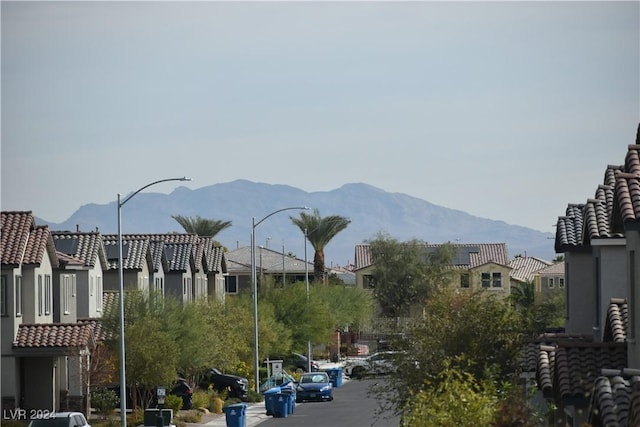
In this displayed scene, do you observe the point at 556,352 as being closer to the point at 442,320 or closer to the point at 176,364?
the point at 442,320

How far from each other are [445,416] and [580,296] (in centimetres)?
1001

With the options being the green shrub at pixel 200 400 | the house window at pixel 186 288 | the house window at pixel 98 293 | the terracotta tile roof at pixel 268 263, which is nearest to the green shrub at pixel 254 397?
the green shrub at pixel 200 400

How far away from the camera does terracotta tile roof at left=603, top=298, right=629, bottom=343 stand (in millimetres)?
21219

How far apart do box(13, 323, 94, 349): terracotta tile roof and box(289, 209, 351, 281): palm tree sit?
5469 centimetres

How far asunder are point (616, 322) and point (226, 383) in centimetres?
4013

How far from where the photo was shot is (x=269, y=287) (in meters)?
77.1

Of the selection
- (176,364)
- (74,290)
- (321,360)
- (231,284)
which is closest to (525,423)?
(176,364)

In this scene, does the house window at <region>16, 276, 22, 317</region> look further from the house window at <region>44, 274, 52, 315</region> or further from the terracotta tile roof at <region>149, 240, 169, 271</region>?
the terracotta tile roof at <region>149, 240, 169, 271</region>

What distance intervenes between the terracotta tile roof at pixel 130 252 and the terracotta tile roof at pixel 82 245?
4660 millimetres

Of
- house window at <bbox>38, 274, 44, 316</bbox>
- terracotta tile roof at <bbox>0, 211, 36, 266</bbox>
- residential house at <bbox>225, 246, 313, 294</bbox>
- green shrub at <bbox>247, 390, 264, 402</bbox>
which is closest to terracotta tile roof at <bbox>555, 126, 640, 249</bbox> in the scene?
terracotta tile roof at <bbox>0, 211, 36, 266</bbox>

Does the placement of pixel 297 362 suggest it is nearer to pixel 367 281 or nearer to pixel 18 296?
pixel 18 296

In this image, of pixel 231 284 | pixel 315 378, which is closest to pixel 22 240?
pixel 315 378

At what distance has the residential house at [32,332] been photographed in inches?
1775

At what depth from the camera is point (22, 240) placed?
46.4 m
